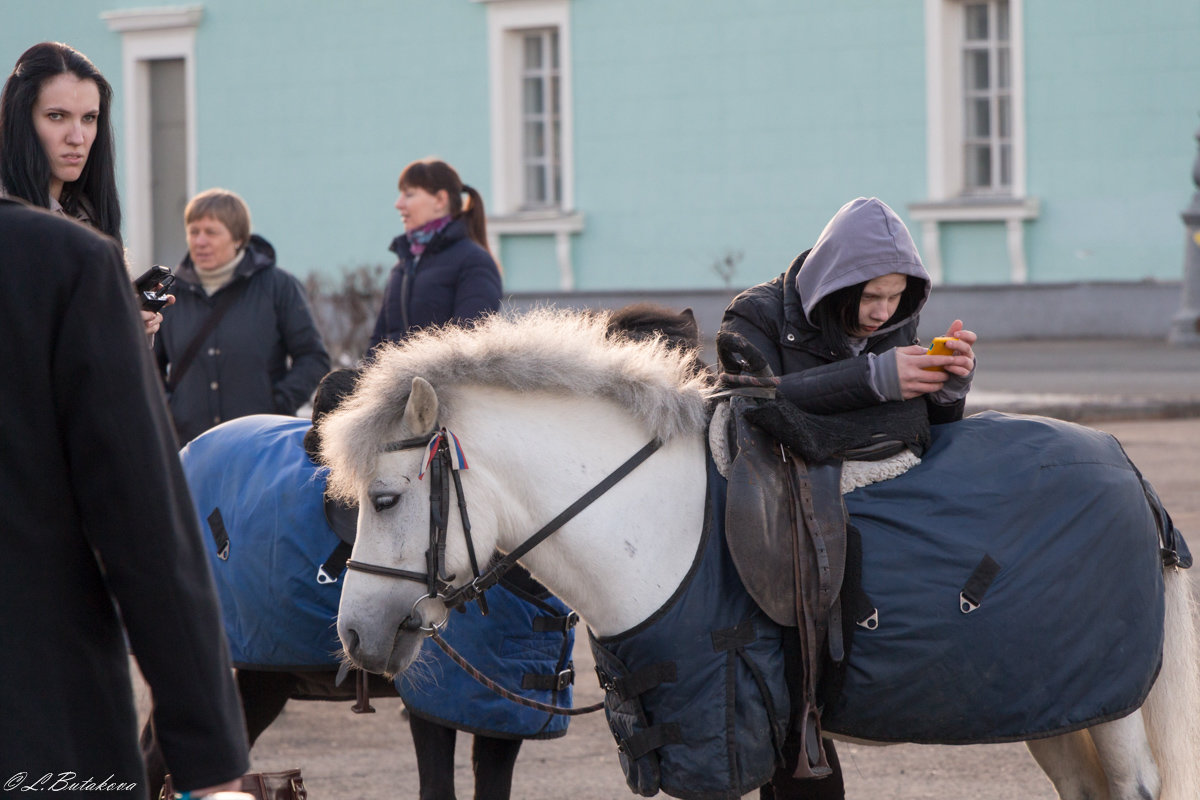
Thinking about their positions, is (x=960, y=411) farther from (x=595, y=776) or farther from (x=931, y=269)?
(x=931, y=269)

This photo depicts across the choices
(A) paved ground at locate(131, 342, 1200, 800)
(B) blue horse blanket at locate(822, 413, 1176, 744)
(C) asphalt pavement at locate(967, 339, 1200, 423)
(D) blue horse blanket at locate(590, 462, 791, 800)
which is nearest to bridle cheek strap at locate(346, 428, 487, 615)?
(D) blue horse blanket at locate(590, 462, 791, 800)

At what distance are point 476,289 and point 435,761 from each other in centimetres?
220

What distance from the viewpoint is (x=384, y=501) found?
3.03 m

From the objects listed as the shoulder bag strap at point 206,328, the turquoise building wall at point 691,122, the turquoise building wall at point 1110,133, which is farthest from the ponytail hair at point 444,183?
the turquoise building wall at point 1110,133

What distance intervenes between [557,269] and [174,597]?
18278 mm

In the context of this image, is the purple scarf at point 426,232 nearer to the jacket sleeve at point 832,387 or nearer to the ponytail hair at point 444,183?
the ponytail hair at point 444,183

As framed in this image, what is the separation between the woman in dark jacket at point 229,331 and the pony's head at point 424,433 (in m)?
2.33

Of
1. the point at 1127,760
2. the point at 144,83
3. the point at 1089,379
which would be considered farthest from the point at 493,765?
the point at 144,83

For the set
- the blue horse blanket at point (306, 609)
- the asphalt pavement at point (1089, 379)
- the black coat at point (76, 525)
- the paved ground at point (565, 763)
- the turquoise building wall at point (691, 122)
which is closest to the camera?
the black coat at point (76, 525)

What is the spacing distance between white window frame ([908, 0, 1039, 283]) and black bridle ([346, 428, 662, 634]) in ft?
49.2

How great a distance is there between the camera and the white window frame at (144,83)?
21797 mm

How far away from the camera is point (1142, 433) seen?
37.1 ft

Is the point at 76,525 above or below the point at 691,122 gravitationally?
below

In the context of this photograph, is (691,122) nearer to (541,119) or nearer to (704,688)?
(541,119)
